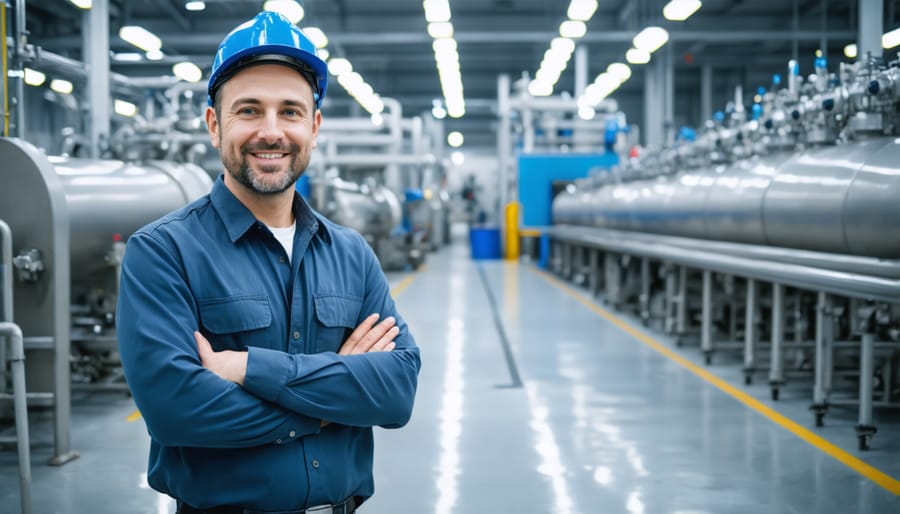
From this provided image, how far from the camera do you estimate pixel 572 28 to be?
12695 mm

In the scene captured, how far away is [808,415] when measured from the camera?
476cm

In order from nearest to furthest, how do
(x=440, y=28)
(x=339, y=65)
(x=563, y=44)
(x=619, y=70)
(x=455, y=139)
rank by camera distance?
(x=440, y=28) < (x=563, y=44) < (x=339, y=65) < (x=619, y=70) < (x=455, y=139)

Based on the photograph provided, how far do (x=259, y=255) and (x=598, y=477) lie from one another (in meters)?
2.51

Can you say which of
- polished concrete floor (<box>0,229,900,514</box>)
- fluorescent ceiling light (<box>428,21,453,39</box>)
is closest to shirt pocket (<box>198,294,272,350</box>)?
polished concrete floor (<box>0,229,900,514</box>)

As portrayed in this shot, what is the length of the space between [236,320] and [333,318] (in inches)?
8.4

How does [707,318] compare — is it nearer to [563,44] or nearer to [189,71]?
[563,44]

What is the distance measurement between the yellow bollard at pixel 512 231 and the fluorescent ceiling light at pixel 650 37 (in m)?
4.54

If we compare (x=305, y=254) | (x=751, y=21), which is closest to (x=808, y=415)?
(x=305, y=254)

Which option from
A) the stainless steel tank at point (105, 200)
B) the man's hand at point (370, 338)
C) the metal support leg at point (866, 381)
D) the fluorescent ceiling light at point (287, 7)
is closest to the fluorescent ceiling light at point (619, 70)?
the fluorescent ceiling light at point (287, 7)

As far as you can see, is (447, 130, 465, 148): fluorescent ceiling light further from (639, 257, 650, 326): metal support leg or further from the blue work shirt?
the blue work shirt

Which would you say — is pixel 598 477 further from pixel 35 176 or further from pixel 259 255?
pixel 35 176

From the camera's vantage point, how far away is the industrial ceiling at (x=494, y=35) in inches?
564

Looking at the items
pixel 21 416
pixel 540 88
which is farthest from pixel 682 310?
pixel 540 88

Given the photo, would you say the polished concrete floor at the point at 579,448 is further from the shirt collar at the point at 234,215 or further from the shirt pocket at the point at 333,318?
the shirt collar at the point at 234,215
